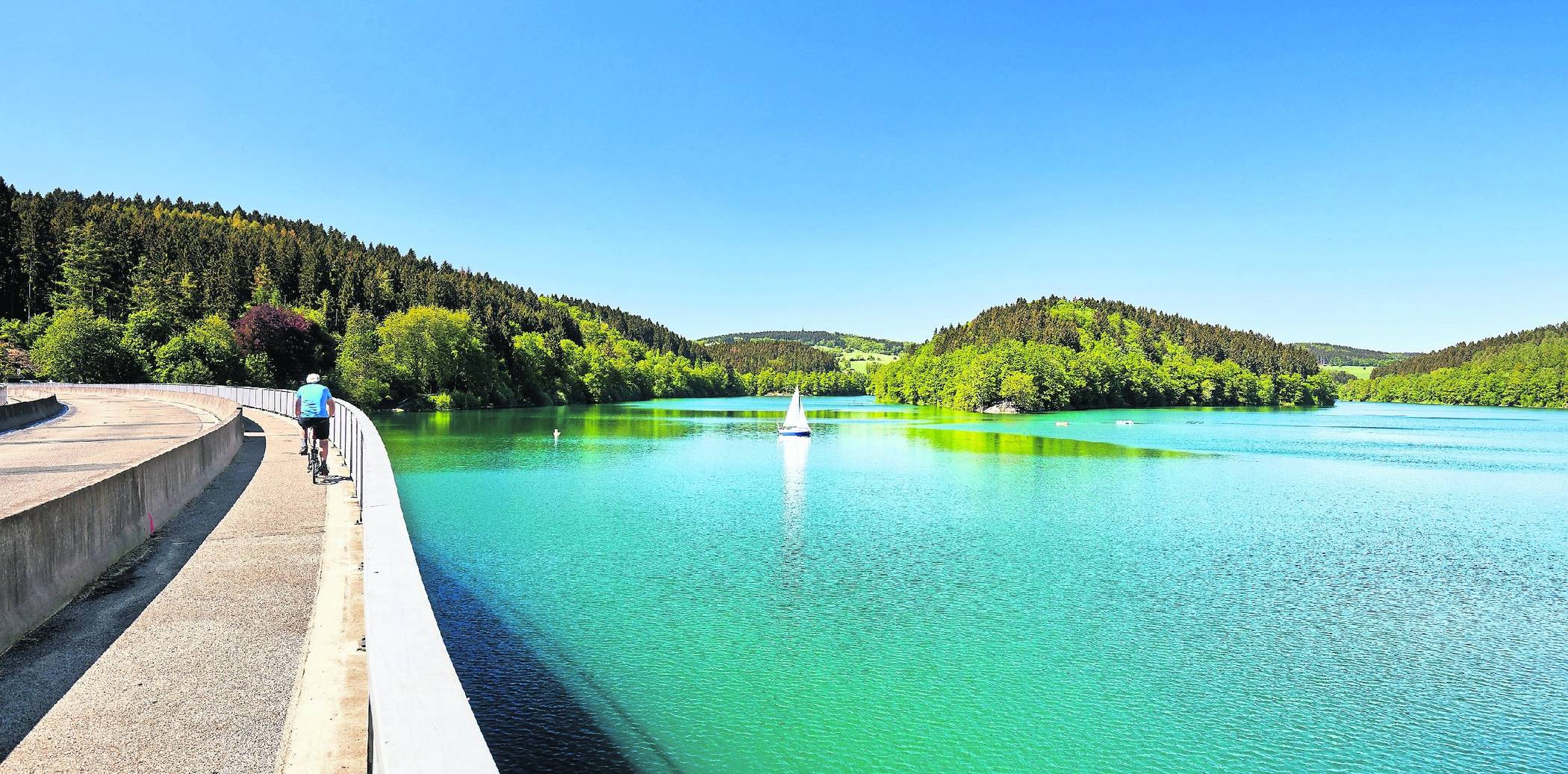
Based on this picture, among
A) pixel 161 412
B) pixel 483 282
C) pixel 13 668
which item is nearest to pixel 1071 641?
pixel 13 668

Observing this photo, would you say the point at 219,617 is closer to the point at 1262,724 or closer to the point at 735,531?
the point at 1262,724

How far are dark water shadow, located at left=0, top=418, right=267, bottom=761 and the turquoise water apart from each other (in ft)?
13.2

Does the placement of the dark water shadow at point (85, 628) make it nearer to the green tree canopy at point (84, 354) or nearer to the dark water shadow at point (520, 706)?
the dark water shadow at point (520, 706)

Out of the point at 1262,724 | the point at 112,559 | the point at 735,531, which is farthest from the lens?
the point at 735,531

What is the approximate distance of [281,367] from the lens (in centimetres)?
8994

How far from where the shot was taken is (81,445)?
2147 centimetres

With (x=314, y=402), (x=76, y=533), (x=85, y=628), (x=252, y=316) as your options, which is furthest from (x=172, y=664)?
(x=252, y=316)

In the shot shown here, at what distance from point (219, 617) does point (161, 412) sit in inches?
1384

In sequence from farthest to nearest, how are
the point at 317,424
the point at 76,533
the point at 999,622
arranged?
the point at 317,424, the point at 999,622, the point at 76,533

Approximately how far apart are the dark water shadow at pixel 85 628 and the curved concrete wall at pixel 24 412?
72.5 ft

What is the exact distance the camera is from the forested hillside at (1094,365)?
119875 mm

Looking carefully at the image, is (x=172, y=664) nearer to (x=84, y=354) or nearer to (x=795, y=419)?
(x=795, y=419)

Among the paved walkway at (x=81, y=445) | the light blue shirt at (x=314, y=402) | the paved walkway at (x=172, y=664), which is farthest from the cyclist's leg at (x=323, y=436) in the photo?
the paved walkway at (x=172, y=664)

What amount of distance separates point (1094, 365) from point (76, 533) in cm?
13695
